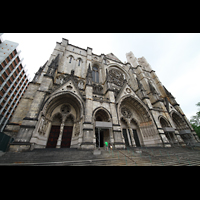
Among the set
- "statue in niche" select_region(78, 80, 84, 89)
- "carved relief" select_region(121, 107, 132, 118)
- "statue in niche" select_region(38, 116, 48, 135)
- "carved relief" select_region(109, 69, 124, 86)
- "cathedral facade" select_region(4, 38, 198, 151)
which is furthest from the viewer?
"carved relief" select_region(109, 69, 124, 86)

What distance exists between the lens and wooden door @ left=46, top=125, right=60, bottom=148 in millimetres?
9580

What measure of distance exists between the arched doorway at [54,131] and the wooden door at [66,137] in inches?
30.3

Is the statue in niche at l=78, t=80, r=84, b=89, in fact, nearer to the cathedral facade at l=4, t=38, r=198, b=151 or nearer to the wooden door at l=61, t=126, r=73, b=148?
the cathedral facade at l=4, t=38, r=198, b=151

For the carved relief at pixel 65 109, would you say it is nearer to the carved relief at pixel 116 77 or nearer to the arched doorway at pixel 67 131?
the arched doorway at pixel 67 131

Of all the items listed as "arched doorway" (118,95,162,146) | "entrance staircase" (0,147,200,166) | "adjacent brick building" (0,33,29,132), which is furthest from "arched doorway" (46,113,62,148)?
"adjacent brick building" (0,33,29,132)

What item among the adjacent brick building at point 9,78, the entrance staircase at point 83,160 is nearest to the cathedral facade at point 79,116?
the entrance staircase at point 83,160

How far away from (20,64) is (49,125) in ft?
93.8

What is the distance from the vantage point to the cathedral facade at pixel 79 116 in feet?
27.5

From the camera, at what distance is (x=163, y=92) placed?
21297 mm
